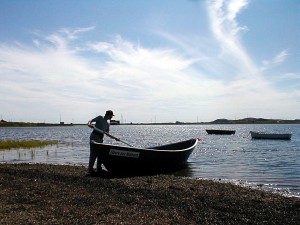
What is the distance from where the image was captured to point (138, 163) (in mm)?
16297

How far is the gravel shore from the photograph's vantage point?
789 centimetres

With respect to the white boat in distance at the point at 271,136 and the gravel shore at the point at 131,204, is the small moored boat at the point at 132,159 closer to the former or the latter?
the gravel shore at the point at 131,204

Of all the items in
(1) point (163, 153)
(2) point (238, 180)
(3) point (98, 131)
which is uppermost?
(3) point (98, 131)

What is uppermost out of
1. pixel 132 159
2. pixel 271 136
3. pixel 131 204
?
pixel 132 159

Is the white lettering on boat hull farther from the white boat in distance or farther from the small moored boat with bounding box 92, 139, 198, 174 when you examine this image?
the white boat in distance

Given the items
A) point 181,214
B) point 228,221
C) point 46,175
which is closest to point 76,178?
point 46,175

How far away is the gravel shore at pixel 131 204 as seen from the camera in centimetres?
789

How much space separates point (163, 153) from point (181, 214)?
9.07 meters

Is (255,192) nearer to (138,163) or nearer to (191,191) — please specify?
(191,191)

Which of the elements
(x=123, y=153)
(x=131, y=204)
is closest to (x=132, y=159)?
(x=123, y=153)

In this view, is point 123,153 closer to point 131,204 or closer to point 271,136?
point 131,204

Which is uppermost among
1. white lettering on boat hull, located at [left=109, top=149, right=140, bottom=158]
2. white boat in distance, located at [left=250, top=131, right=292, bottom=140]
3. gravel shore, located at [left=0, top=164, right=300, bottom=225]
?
white lettering on boat hull, located at [left=109, top=149, right=140, bottom=158]

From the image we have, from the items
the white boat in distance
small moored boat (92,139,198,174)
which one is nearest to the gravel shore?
small moored boat (92,139,198,174)

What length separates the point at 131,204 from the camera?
30.5 feet
